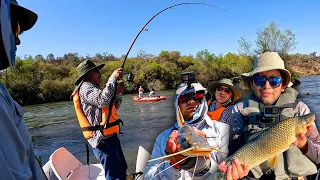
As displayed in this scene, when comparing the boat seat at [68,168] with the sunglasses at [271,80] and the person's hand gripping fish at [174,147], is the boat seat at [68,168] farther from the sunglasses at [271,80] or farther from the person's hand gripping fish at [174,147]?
the sunglasses at [271,80]

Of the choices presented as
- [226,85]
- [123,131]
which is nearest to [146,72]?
[123,131]

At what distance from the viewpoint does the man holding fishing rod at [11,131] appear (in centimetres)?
119

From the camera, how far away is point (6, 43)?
1.37 m

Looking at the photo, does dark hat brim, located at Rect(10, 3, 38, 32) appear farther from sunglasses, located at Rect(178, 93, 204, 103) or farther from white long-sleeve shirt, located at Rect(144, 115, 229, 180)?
sunglasses, located at Rect(178, 93, 204, 103)

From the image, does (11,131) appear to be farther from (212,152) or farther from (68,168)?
(68,168)

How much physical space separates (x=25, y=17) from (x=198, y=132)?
1.55m

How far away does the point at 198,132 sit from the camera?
238 cm

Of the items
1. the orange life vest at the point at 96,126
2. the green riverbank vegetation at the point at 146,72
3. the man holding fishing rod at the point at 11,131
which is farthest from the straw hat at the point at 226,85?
the green riverbank vegetation at the point at 146,72

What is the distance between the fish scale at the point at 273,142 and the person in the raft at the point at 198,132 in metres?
0.21

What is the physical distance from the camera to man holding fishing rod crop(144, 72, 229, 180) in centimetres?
238

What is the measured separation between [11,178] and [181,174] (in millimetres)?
1679

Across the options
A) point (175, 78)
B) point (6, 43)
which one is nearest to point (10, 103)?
point (6, 43)

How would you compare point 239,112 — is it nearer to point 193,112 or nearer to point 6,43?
point 193,112

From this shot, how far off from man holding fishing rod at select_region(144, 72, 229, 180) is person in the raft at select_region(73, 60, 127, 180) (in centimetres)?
169
